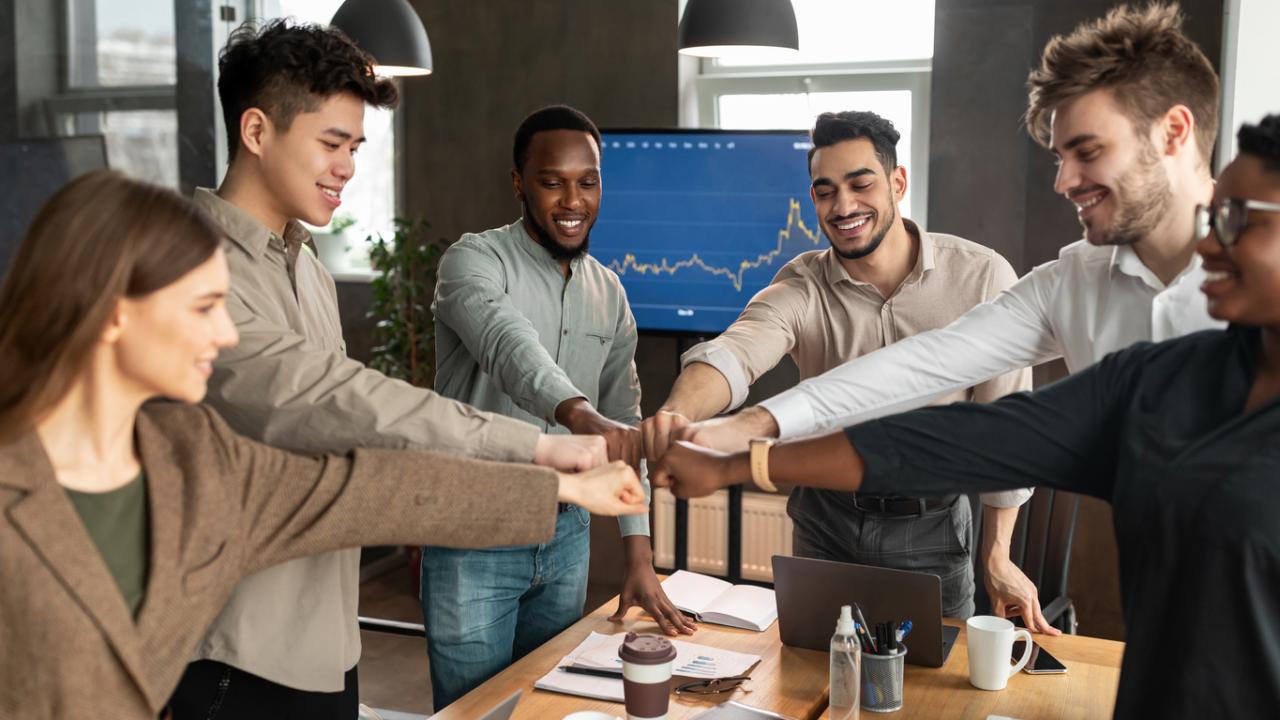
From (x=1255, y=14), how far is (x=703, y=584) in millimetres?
2802

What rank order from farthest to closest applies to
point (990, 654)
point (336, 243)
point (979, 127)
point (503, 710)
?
point (336, 243), point (979, 127), point (990, 654), point (503, 710)

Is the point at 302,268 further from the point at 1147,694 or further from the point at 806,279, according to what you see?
the point at 1147,694

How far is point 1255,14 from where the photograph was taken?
3.78 m

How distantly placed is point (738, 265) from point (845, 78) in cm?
101

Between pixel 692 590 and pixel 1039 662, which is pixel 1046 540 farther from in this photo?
pixel 692 590

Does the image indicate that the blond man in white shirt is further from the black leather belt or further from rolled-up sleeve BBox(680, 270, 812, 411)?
rolled-up sleeve BBox(680, 270, 812, 411)

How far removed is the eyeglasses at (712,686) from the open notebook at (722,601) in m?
0.28

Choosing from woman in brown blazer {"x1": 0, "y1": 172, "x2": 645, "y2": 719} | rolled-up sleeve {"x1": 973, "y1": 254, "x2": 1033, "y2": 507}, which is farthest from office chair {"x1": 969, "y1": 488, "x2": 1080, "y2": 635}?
woman in brown blazer {"x1": 0, "y1": 172, "x2": 645, "y2": 719}

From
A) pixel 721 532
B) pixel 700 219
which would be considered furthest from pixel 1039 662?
pixel 721 532

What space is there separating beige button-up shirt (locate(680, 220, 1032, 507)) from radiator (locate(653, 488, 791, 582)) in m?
2.16

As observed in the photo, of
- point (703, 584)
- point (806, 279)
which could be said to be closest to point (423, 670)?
point (703, 584)

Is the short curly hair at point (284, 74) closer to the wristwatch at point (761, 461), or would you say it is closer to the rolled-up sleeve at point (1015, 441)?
the wristwatch at point (761, 461)

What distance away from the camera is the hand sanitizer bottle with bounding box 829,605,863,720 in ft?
5.95

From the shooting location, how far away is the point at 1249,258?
1387 mm
